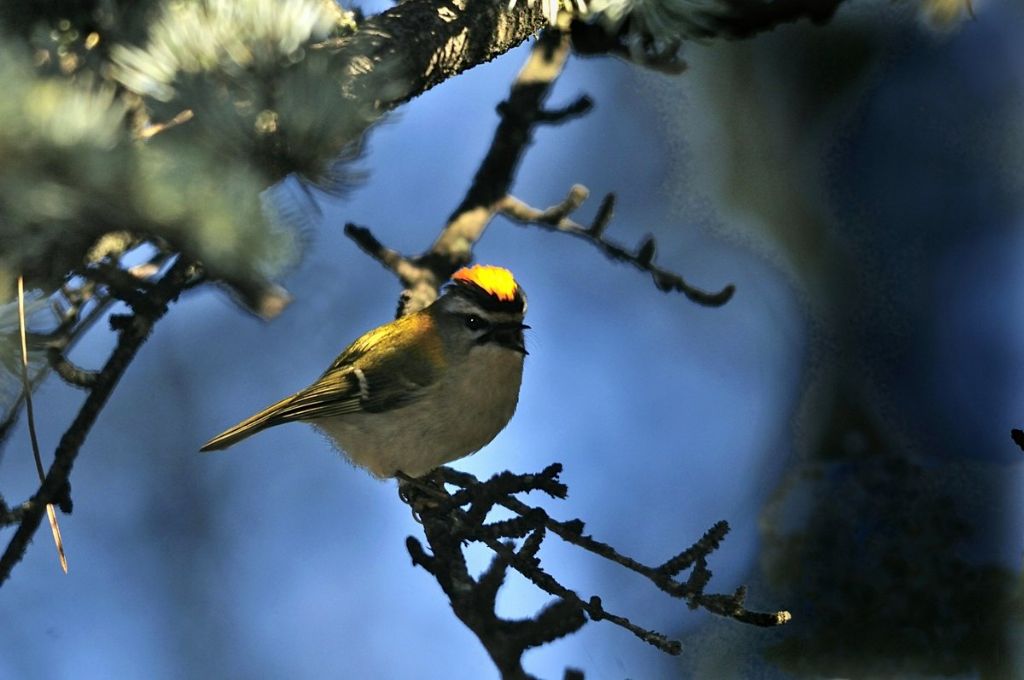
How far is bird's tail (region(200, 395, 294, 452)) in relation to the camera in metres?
1.96

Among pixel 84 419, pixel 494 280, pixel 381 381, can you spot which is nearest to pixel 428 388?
pixel 381 381

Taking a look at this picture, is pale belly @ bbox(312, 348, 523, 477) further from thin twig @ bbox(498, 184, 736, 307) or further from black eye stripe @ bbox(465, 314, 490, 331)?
thin twig @ bbox(498, 184, 736, 307)

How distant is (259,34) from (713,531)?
30.8 inches

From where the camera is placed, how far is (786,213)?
9.45ft

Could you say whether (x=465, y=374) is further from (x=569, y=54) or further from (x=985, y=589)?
(x=985, y=589)

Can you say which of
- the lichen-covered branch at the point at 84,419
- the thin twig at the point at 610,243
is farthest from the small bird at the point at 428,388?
the lichen-covered branch at the point at 84,419

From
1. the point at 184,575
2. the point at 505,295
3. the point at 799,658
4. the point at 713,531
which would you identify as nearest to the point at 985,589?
the point at 799,658

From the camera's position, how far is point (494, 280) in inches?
81.9

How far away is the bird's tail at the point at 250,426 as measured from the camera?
1.96 metres

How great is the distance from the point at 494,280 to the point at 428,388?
261 mm

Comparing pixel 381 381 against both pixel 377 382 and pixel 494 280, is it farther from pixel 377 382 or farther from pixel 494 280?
pixel 494 280

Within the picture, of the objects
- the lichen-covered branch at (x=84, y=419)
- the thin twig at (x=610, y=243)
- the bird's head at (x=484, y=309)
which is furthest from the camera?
the thin twig at (x=610, y=243)

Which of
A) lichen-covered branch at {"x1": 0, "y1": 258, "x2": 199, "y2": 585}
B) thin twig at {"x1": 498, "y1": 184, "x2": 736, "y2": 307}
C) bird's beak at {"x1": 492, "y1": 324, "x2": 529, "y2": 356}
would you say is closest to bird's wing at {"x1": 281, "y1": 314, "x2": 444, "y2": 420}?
bird's beak at {"x1": 492, "y1": 324, "x2": 529, "y2": 356}

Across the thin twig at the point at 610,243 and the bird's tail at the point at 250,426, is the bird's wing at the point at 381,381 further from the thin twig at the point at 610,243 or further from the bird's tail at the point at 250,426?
the thin twig at the point at 610,243
